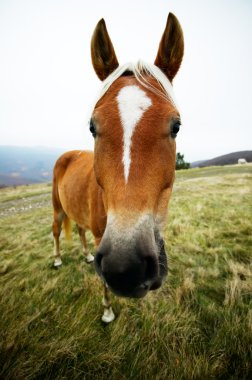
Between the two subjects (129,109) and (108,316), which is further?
(108,316)

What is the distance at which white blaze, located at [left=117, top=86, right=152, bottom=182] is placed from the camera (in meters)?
1.67

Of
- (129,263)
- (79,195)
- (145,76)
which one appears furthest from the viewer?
(79,195)

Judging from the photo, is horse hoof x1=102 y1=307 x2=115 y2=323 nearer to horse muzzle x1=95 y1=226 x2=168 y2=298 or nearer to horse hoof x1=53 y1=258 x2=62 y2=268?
horse muzzle x1=95 y1=226 x2=168 y2=298

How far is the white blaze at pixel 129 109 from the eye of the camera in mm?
1672

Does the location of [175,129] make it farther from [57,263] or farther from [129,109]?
[57,263]

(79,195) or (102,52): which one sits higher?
(102,52)

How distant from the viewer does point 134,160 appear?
1.63 metres

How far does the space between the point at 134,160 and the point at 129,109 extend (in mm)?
558

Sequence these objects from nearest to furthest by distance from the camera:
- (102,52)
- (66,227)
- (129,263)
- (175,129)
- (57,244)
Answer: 1. (129,263)
2. (175,129)
3. (102,52)
4. (57,244)
5. (66,227)

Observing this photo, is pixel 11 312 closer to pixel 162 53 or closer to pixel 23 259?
pixel 23 259

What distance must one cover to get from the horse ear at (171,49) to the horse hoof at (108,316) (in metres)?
3.48

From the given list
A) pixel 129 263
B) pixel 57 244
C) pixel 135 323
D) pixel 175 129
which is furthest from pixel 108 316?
pixel 175 129

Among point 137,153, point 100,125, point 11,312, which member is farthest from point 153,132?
point 11,312

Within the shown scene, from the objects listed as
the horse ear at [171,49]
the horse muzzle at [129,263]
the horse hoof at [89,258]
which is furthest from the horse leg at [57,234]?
the horse ear at [171,49]
